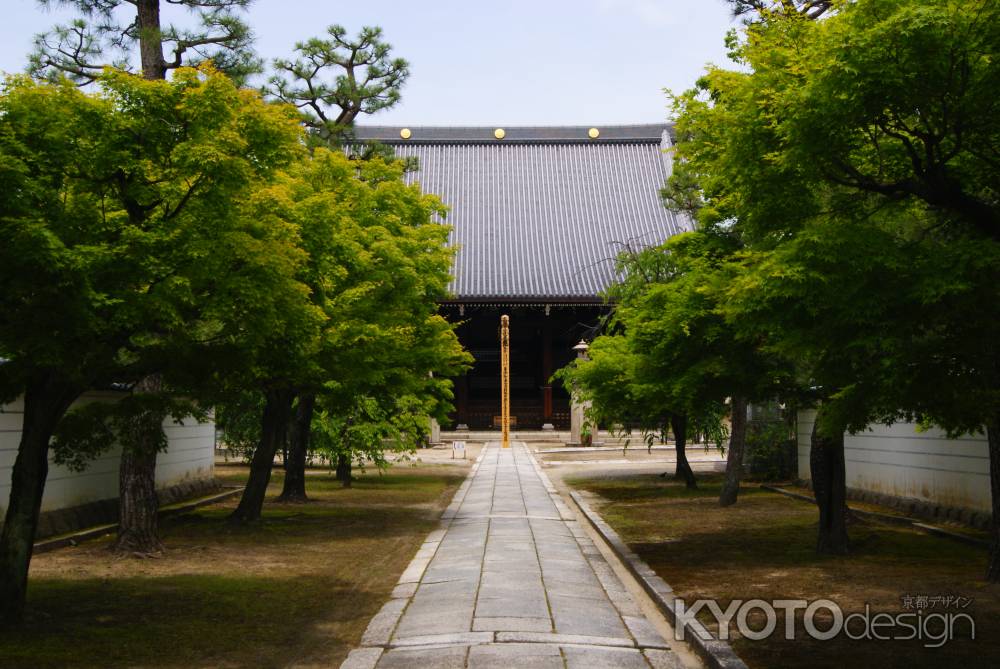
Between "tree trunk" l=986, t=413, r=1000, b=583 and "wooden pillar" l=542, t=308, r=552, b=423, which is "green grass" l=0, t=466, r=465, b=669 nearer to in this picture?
"tree trunk" l=986, t=413, r=1000, b=583

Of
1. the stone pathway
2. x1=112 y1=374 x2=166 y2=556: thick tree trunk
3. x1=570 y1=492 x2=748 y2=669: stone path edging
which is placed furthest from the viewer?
x1=112 y1=374 x2=166 y2=556: thick tree trunk

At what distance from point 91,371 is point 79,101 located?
7.20ft

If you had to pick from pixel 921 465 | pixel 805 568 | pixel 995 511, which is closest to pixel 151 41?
pixel 805 568

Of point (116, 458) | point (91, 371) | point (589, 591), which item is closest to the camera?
point (91, 371)

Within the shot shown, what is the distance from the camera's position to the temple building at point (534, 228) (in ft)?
147

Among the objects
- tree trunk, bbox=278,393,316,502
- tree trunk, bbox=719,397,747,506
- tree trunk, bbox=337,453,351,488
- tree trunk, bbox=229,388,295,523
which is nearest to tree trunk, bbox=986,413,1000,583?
tree trunk, bbox=719,397,747,506

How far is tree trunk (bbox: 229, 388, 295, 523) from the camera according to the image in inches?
634

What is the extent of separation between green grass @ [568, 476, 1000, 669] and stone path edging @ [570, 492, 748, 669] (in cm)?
15

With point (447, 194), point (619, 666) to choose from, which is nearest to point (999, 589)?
point (619, 666)

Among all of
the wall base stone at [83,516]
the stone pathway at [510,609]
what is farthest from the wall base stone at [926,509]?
the wall base stone at [83,516]

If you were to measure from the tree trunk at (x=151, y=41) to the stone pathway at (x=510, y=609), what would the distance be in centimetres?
766

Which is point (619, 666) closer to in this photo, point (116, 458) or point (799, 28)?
point (799, 28)

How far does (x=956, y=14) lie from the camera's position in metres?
7.21

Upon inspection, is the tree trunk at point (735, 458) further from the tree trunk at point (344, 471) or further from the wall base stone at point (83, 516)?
the wall base stone at point (83, 516)
